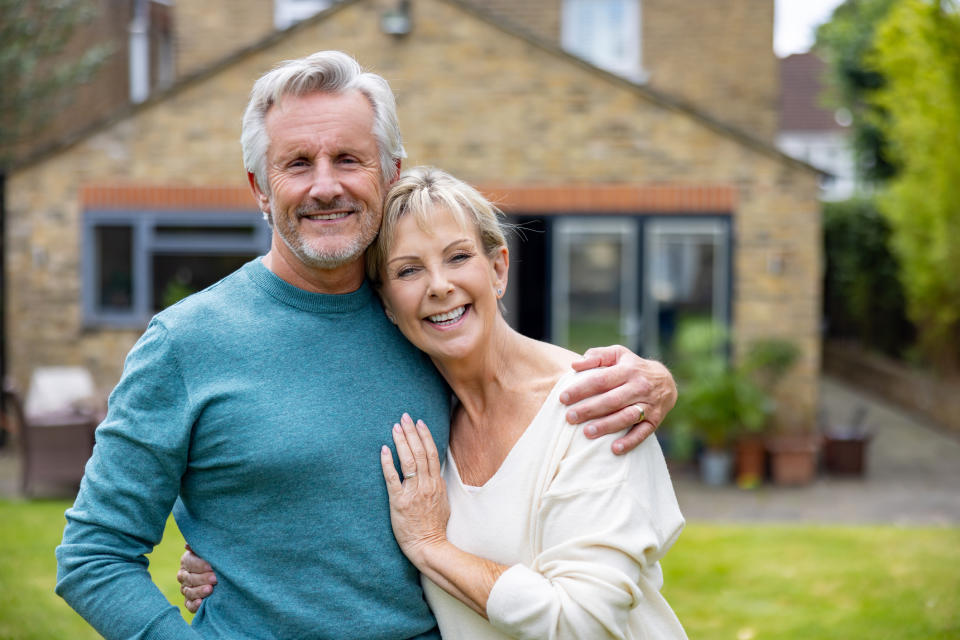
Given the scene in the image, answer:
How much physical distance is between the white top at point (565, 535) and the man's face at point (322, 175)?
61 cm

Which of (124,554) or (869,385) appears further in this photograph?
(869,385)

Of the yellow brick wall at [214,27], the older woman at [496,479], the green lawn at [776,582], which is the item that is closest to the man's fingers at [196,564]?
the older woman at [496,479]

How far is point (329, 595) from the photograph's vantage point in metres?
2.15

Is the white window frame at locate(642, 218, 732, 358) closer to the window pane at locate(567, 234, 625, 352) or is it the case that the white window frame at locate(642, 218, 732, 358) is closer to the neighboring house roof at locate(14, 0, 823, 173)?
the window pane at locate(567, 234, 625, 352)

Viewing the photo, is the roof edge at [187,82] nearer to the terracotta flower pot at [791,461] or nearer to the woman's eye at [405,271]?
the terracotta flower pot at [791,461]

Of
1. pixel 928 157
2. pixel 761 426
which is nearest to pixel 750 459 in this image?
pixel 761 426

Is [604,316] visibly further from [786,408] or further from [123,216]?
[123,216]

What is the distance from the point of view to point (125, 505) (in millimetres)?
2021

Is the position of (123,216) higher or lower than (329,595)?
higher

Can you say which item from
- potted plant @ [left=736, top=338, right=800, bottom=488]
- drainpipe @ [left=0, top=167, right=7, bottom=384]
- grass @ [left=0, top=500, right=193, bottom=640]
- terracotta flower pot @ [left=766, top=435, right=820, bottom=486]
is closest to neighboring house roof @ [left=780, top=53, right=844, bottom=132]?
potted plant @ [left=736, top=338, right=800, bottom=488]

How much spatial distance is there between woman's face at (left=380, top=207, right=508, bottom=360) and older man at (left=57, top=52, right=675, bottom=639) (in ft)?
0.28

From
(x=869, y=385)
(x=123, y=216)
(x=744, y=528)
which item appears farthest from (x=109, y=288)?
(x=869, y=385)

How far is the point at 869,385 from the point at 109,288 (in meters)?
12.1

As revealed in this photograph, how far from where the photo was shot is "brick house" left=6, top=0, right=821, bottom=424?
10617mm
